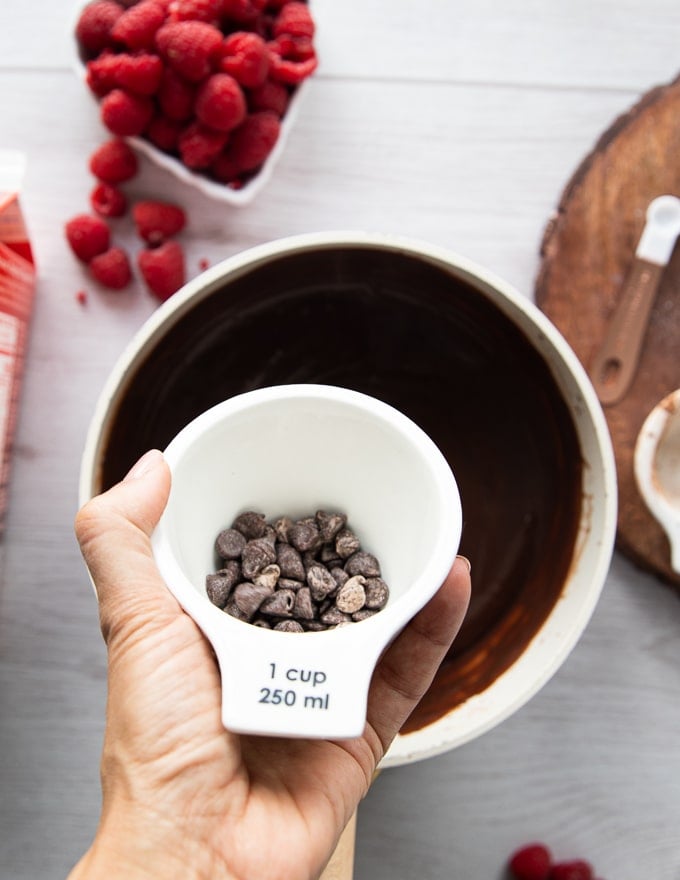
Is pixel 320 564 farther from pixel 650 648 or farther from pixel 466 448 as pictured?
pixel 650 648

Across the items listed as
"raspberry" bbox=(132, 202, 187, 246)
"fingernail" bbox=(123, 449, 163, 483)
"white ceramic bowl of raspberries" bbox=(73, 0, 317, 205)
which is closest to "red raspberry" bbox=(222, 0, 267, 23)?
"white ceramic bowl of raspberries" bbox=(73, 0, 317, 205)

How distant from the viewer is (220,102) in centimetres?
82

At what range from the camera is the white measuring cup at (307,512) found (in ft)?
Result: 1.63

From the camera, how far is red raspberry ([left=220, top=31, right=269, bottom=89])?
0.82 m

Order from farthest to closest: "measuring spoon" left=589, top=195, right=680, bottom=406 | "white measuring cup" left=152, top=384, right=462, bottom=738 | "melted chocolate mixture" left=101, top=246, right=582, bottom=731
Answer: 1. "measuring spoon" left=589, top=195, right=680, bottom=406
2. "melted chocolate mixture" left=101, top=246, right=582, bottom=731
3. "white measuring cup" left=152, top=384, right=462, bottom=738

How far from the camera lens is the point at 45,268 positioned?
0.92 meters

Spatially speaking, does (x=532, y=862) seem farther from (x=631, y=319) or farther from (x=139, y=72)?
(x=139, y=72)

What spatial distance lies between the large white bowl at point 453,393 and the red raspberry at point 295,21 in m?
0.31

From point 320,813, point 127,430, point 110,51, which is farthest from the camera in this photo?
point 110,51

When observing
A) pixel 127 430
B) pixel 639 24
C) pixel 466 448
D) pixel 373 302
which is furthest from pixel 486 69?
pixel 127 430

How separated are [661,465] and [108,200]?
2.29 ft

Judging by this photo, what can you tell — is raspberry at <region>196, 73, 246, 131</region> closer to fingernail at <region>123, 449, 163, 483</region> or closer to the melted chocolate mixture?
the melted chocolate mixture

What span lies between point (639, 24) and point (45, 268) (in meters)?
0.77

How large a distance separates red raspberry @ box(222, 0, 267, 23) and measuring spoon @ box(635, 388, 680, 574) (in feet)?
2.02
